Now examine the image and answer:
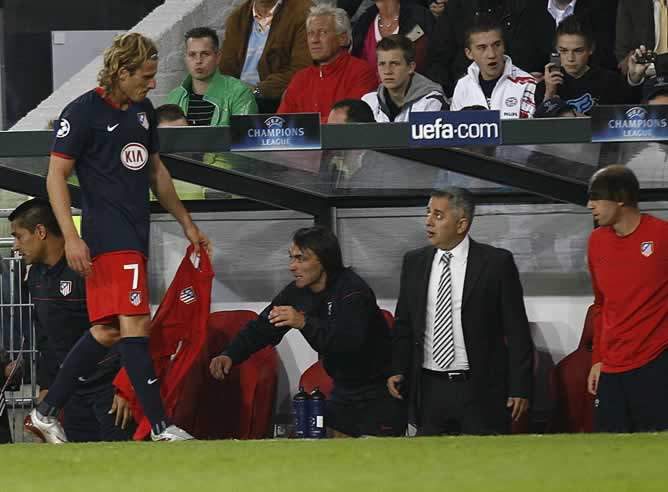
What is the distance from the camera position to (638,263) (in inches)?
261

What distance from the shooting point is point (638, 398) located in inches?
260

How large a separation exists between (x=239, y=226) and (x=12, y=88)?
6.26 m

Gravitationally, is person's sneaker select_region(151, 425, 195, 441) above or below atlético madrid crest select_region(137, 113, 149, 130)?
below

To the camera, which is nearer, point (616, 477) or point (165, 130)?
point (616, 477)

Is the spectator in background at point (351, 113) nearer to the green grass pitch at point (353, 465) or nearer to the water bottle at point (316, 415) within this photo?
the water bottle at point (316, 415)

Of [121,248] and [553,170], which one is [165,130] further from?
[553,170]

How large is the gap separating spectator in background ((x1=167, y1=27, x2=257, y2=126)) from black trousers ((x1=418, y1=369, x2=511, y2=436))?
2.88 m

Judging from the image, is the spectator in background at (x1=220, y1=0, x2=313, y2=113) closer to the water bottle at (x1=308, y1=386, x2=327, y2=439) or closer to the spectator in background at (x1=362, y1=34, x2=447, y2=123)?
the spectator in background at (x1=362, y1=34, x2=447, y2=123)

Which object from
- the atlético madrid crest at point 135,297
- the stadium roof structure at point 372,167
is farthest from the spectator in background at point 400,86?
the atlético madrid crest at point 135,297

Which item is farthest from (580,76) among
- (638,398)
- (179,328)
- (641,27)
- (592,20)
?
(179,328)

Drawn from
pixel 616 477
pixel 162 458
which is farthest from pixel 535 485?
pixel 162 458

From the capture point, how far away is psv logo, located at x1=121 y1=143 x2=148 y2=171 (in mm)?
6285

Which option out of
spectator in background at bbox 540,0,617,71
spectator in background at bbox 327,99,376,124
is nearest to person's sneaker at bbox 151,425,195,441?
spectator in background at bbox 327,99,376,124

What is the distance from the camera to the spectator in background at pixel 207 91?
9281 mm
